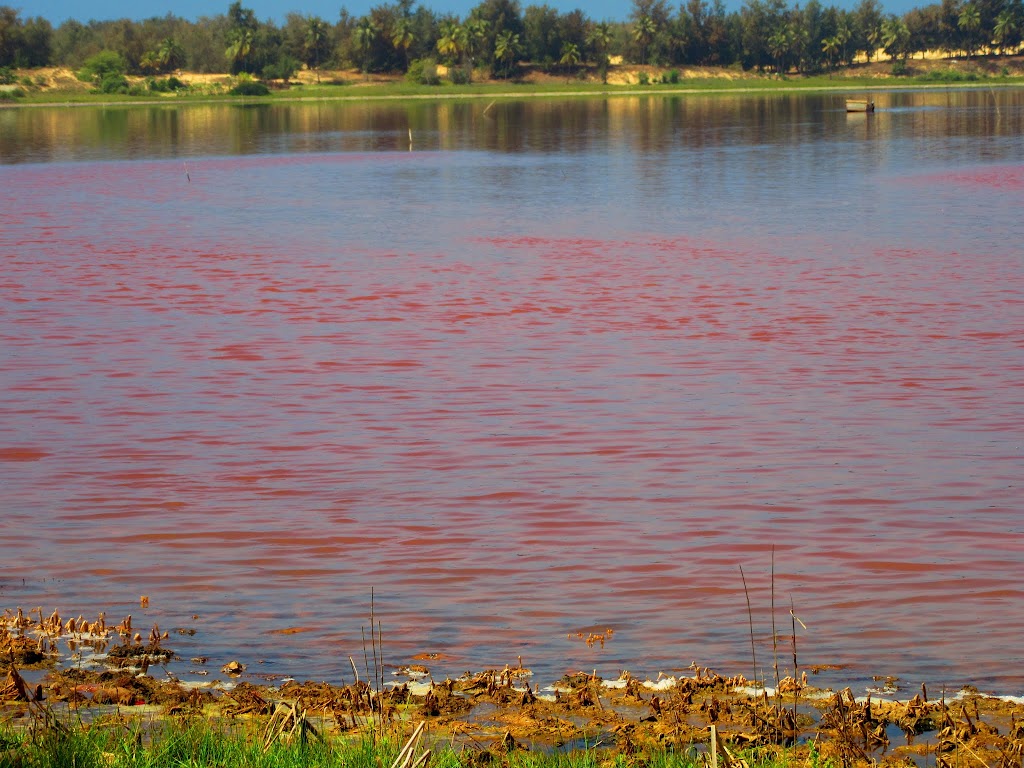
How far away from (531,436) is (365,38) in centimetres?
14732

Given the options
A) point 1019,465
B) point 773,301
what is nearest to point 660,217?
point 773,301

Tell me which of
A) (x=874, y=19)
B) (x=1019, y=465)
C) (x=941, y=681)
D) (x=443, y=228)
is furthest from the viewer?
(x=874, y=19)

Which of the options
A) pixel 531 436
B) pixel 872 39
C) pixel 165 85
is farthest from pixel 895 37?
pixel 531 436

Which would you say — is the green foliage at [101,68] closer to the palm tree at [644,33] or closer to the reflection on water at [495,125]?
the reflection on water at [495,125]

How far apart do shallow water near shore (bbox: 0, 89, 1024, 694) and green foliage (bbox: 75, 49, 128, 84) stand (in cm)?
11655

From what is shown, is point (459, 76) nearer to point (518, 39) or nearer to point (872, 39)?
point (518, 39)

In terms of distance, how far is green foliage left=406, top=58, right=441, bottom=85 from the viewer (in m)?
145

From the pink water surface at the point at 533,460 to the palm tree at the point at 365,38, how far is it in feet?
441

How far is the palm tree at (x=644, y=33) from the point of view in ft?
531

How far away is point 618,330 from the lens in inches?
718

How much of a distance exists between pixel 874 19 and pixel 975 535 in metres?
183

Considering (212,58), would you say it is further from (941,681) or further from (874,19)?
(941,681)

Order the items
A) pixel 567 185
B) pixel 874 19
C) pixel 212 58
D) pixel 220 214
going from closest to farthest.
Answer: pixel 220 214, pixel 567 185, pixel 212 58, pixel 874 19

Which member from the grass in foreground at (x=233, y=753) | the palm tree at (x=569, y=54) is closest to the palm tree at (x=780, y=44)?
the palm tree at (x=569, y=54)
